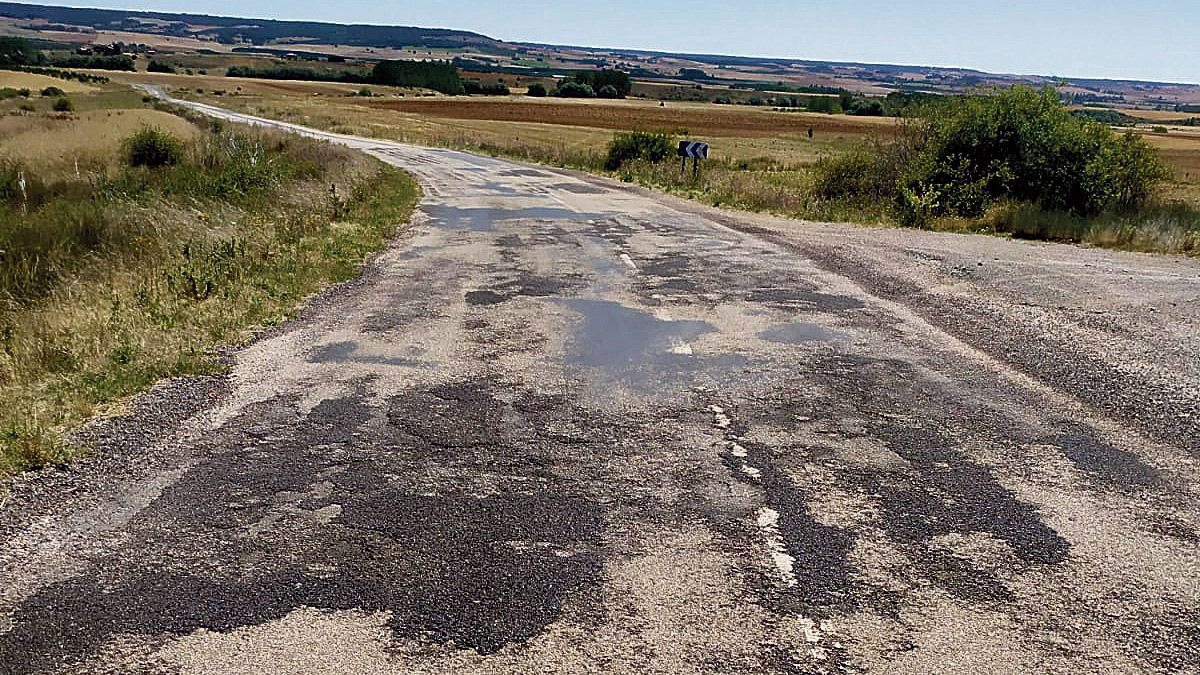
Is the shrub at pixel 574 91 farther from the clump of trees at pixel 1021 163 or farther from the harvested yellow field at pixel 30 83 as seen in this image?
the clump of trees at pixel 1021 163

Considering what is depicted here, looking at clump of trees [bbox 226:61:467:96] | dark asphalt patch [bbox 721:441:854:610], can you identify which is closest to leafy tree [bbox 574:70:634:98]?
clump of trees [bbox 226:61:467:96]

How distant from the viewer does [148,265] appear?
1277 centimetres

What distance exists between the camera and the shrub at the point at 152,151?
29.8 m

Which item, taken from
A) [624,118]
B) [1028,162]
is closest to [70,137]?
[1028,162]

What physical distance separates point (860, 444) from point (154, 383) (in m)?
5.22

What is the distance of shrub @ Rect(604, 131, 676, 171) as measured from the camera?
38781 mm

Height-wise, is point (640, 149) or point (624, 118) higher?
point (640, 149)

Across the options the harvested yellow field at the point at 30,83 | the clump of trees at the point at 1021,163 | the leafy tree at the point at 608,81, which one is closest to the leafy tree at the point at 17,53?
the harvested yellow field at the point at 30,83

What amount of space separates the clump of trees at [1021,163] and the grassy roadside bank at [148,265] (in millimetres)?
11342

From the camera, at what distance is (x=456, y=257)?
595 inches

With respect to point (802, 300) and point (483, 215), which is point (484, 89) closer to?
point (483, 215)

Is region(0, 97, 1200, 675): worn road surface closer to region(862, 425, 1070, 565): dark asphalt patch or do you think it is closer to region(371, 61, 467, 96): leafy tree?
region(862, 425, 1070, 565): dark asphalt patch

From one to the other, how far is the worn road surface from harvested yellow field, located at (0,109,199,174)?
22.6 metres

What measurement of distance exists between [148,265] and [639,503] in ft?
30.9
